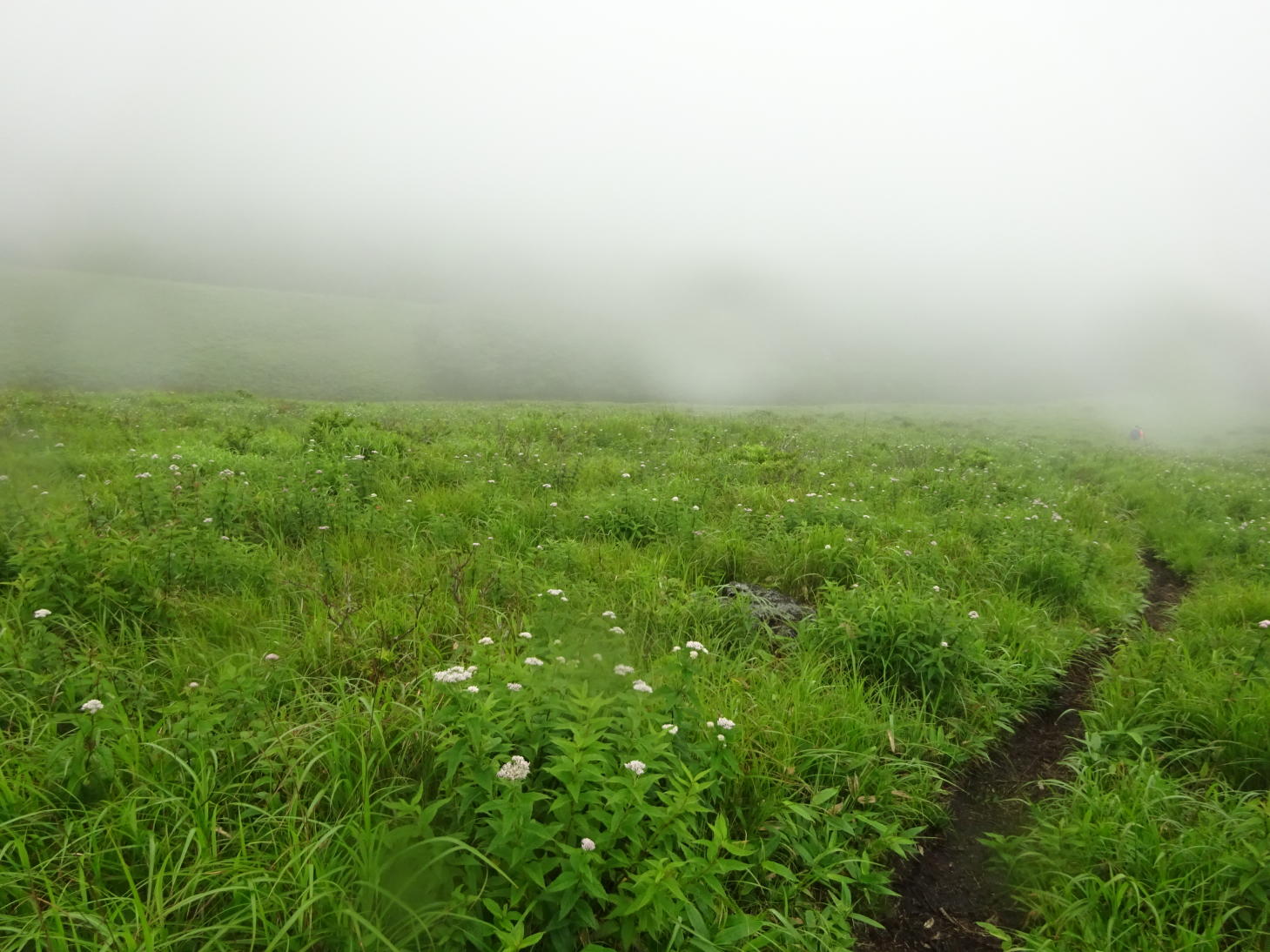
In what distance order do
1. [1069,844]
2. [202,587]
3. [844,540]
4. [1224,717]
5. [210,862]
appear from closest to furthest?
[210,862] < [1069,844] < [1224,717] < [202,587] < [844,540]

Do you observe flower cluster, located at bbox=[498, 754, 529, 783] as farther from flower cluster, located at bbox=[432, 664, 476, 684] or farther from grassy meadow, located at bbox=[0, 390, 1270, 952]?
flower cluster, located at bbox=[432, 664, 476, 684]

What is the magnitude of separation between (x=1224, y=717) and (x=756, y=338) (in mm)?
124924

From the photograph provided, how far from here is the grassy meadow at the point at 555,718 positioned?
7.88ft

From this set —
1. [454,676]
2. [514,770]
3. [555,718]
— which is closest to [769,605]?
[555,718]

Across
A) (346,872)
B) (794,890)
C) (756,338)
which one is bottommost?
(794,890)

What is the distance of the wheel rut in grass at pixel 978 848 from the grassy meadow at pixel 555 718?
127 mm

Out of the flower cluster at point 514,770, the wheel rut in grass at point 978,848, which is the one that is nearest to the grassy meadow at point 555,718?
the flower cluster at point 514,770

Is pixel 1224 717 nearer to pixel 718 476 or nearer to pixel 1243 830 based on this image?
pixel 1243 830

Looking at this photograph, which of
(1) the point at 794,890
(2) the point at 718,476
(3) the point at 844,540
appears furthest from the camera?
(2) the point at 718,476

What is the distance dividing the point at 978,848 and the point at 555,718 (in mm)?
2759

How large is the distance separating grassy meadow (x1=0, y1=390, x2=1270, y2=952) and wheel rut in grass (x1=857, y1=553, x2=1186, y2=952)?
0.13 m

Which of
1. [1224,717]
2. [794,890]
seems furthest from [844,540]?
[794,890]

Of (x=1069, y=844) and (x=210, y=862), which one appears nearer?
(x=210, y=862)

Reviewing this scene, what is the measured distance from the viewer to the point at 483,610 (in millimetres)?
4836
